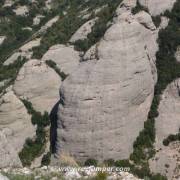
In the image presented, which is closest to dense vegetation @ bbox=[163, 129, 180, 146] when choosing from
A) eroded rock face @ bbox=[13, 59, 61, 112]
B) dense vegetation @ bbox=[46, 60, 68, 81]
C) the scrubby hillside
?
the scrubby hillside

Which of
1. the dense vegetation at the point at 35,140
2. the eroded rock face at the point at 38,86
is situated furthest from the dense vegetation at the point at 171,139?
the eroded rock face at the point at 38,86

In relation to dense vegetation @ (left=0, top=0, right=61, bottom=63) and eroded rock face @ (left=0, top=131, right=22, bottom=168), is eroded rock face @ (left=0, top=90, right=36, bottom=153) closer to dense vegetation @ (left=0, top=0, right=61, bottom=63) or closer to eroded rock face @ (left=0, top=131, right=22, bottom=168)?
eroded rock face @ (left=0, top=131, right=22, bottom=168)

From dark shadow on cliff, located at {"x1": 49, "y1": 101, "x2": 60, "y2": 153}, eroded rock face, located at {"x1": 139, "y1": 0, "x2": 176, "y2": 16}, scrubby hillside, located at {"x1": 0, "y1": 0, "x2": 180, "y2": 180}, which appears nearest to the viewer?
scrubby hillside, located at {"x1": 0, "y1": 0, "x2": 180, "y2": 180}

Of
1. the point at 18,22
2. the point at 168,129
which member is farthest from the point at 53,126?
the point at 18,22

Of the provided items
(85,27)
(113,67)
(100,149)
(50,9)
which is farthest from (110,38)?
(50,9)

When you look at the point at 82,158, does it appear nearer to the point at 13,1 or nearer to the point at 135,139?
the point at 135,139

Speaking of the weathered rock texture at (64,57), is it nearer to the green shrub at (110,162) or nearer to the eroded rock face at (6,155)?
the green shrub at (110,162)
